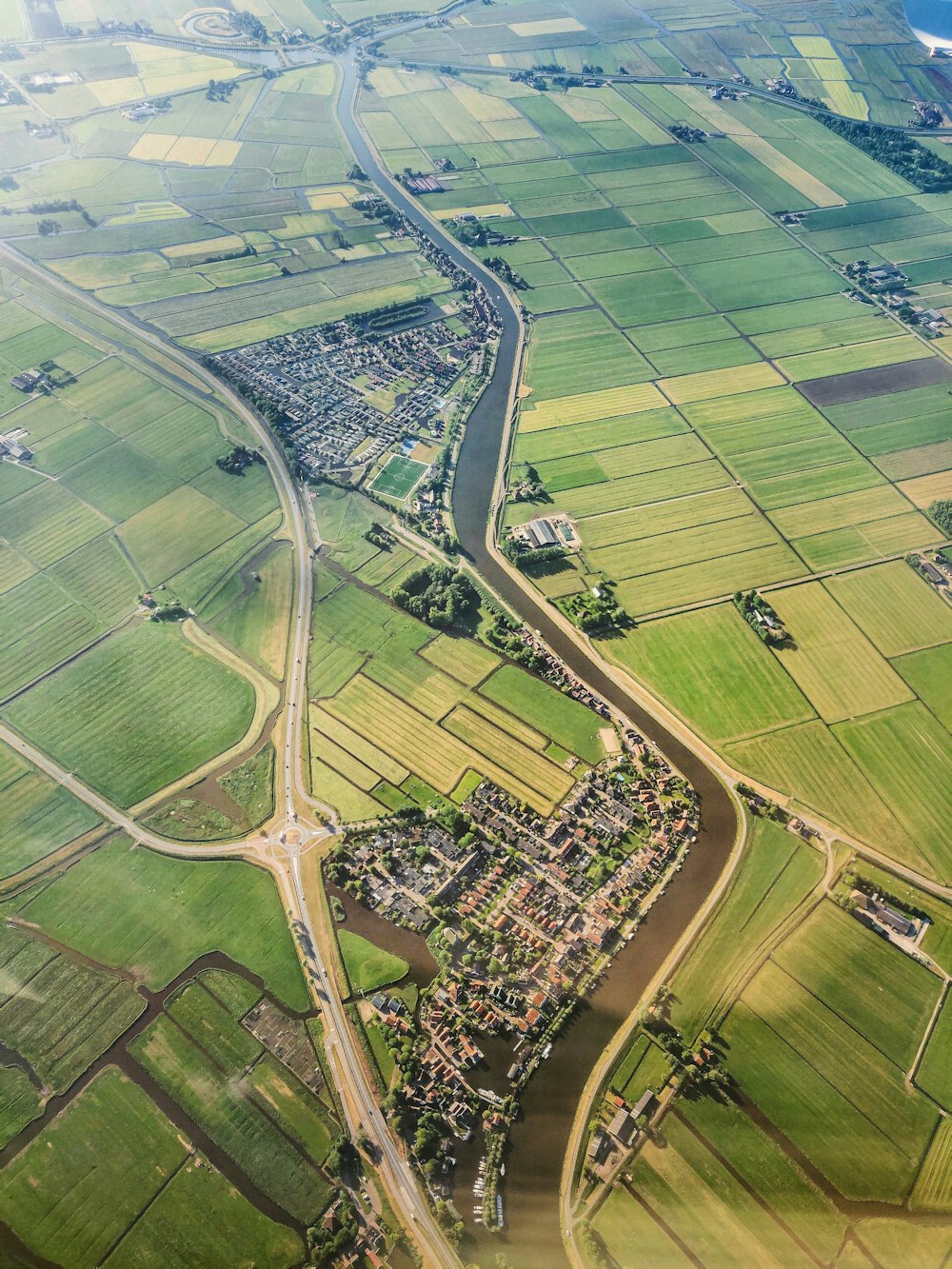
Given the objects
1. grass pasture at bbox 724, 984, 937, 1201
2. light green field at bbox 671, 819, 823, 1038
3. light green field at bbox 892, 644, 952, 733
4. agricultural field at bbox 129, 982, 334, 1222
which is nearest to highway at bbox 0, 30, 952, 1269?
light green field at bbox 671, 819, 823, 1038

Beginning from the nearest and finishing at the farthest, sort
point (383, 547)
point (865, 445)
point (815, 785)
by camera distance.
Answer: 1. point (815, 785)
2. point (383, 547)
3. point (865, 445)

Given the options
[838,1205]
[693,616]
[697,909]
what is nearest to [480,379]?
[693,616]

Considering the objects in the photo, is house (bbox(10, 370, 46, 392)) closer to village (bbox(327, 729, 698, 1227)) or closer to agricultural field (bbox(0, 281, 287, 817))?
agricultural field (bbox(0, 281, 287, 817))

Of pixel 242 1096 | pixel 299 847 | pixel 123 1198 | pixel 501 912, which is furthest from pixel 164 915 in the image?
A: pixel 501 912

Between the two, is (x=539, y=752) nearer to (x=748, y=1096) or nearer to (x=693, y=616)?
(x=693, y=616)

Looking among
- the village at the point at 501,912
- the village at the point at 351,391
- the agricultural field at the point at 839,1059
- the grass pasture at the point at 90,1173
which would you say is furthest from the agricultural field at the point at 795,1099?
the village at the point at 351,391

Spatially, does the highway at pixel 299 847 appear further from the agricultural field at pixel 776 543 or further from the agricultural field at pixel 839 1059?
the agricultural field at pixel 776 543
